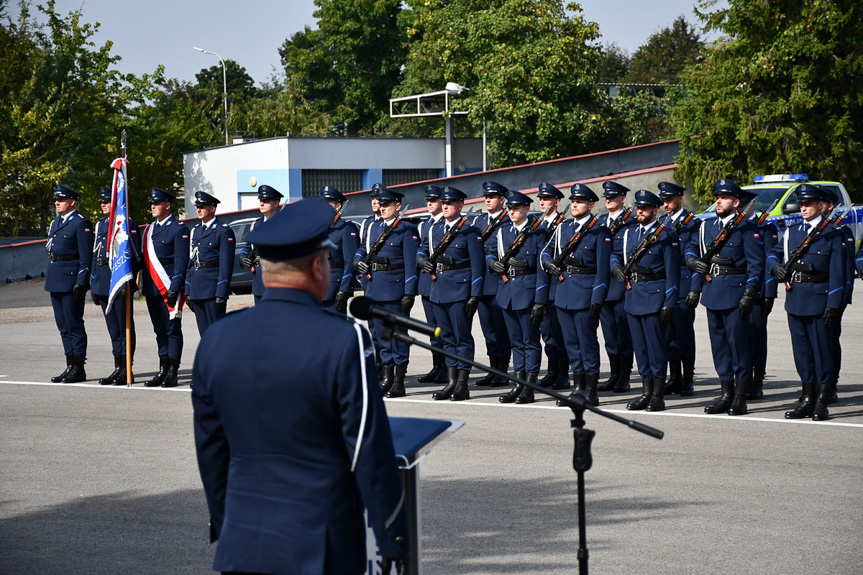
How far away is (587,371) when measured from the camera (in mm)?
10031

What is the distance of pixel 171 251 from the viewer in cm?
1165

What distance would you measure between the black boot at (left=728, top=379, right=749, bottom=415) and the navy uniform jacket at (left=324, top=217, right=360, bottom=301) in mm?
4161

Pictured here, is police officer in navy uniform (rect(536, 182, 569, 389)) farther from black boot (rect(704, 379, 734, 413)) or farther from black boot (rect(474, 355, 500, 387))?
black boot (rect(704, 379, 734, 413))

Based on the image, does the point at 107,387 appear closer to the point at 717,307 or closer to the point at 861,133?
the point at 717,307

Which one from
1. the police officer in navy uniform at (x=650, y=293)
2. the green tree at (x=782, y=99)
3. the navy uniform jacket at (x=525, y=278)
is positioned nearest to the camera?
the police officer in navy uniform at (x=650, y=293)

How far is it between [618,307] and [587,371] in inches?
44.6

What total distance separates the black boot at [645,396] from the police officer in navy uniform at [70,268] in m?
6.21

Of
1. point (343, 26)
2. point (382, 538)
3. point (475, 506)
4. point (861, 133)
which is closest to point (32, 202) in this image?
point (343, 26)

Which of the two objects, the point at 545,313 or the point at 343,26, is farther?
the point at 343,26

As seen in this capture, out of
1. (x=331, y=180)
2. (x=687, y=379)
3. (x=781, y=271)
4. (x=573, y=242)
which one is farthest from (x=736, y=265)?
(x=331, y=180)

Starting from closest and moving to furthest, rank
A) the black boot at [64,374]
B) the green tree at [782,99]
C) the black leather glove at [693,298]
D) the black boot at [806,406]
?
the black boot at [806,406]
the black leather glove at [693,298]
the black boot at [64,374]
the green tree at [782,99]

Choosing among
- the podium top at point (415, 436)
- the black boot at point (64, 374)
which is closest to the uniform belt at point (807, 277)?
the podium top at point (415, 436)

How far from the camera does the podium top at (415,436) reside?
331 cm

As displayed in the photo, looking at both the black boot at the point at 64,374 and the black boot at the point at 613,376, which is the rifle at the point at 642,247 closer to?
the black boot at the point at 613,376
